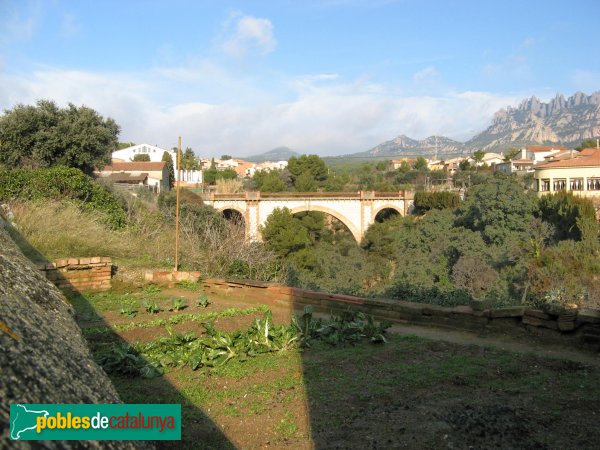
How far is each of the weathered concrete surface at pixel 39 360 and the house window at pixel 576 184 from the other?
3945cm

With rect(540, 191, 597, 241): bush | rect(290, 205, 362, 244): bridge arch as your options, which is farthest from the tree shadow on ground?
rect(290, 205, 362, 244): bridge arch

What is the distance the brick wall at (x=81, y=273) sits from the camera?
698 cm

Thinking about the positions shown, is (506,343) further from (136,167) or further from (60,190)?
(136,167)

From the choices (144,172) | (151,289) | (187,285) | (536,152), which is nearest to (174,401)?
(151,289)

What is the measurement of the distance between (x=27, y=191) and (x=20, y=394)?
1214 cm

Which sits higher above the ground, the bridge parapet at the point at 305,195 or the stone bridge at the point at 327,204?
the bridge parapet at the point at 305,195

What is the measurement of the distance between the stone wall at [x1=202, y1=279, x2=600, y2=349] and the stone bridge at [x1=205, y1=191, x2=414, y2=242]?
3637 centimetres

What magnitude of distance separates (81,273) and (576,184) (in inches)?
1455

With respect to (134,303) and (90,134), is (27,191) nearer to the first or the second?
(134,303)

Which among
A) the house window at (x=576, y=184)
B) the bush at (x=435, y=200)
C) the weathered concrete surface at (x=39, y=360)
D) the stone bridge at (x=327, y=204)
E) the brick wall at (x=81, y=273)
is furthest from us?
the stone bridge at (x=327, y=204)

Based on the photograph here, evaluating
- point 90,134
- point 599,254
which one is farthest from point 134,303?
point 599,254

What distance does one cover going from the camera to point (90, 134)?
19.9m

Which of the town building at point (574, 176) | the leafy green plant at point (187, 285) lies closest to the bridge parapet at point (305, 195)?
the town building at point (574, 176)

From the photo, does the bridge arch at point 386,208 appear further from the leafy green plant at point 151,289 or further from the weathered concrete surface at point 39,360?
the weathered concrete surface at point 39,360
